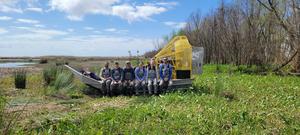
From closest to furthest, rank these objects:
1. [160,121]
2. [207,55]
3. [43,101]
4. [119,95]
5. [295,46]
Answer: [160,121] < [43,101] < [119,95] < [295,46] < [207,55]

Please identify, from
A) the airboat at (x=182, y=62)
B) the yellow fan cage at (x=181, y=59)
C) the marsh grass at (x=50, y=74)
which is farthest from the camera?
the marsh grass at (x=50, y=74)

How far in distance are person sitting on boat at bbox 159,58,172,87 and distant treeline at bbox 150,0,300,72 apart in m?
11.2

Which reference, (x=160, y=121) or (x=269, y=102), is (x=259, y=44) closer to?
(x=269, y=102)

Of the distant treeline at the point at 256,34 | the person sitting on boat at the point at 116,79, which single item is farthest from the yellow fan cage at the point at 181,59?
the distant treeline at the point at 256,34

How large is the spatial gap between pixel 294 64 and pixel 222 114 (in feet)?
53.9

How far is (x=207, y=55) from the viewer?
1570 inches

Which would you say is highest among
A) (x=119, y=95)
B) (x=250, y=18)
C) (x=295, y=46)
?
(x=250, y=18)

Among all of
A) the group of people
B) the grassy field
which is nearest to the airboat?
the group of people

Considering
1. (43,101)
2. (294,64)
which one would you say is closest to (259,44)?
(294,64)

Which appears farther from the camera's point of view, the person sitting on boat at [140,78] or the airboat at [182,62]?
the airboat at [182,62]

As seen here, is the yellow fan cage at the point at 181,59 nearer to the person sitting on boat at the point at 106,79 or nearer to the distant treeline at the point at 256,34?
the person sitting on boat at the point at 106,79

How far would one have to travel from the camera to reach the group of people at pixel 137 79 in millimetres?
14070

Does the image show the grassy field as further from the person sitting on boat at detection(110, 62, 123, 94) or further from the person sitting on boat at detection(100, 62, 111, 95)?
the person sitting on boat at detection(100, 62, 111, 95)

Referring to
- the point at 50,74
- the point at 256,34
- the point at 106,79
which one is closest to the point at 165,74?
the point at 106,79
